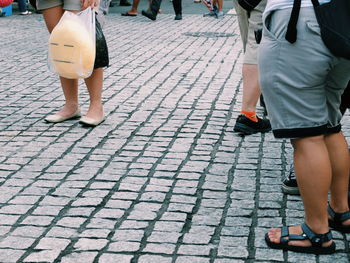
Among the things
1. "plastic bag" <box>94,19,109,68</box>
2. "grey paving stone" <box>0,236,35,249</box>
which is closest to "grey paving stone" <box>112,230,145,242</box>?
"grey paving stone" <box>0,236,35,249</box>

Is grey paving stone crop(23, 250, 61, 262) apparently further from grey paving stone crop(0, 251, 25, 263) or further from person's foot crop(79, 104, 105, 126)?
person's foot crop(79, 104, 105, 126)

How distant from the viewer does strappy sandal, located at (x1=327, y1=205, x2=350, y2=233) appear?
3.41 m

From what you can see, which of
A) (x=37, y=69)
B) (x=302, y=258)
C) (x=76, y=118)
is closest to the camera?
(x=302, y=258)

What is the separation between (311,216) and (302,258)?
0.65ft

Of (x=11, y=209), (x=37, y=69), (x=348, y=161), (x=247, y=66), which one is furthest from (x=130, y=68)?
(x=348, y=161)

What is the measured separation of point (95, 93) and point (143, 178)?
61.7 inches

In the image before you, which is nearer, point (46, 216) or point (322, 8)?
point (322, 8)

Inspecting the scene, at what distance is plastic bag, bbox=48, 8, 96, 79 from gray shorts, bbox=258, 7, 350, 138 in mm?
2298

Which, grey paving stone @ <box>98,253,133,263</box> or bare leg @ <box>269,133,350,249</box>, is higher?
bare leg @ <box>269,133,350,249</box>

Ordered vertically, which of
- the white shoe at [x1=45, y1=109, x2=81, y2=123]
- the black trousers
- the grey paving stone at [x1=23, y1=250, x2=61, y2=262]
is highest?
the grey paving stone at [x1=23, y1=250, x2=61, y2=262]

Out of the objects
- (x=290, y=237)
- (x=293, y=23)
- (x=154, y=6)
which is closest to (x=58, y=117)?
(x=290, y=237)

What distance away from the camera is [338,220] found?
343 cm

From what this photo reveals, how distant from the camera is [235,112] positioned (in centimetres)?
606

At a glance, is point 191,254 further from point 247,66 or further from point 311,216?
point 247,66
